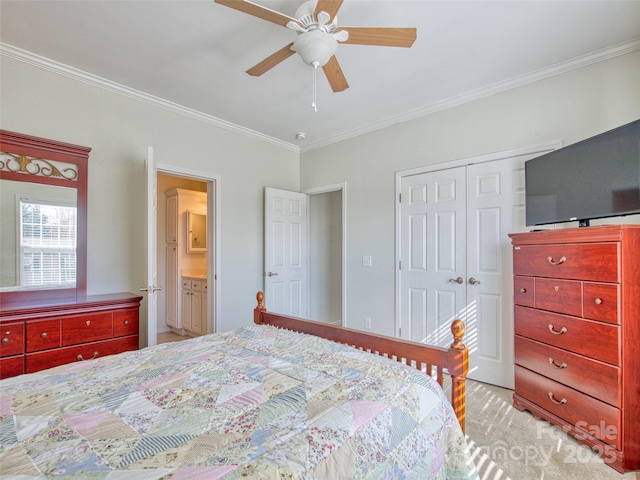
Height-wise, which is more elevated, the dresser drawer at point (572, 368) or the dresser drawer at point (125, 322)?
the dresser drawer at point (125, 322)

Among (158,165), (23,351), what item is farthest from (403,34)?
(23,351)

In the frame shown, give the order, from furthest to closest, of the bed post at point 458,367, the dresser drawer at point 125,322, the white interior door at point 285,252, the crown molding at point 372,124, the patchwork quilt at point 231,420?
the white interior door at point 285,252 → the dresser drawer at point 125,322 → the crown molding at point 372,124 → the bed post at point 458,367 → the patchwork quilt at point 231,420

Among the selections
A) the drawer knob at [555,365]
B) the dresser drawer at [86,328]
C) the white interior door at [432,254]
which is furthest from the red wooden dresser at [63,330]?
the drawer knob at [555,365]

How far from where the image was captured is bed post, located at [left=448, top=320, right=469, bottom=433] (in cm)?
140

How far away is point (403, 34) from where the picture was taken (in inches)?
64.1

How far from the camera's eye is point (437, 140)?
318 cm

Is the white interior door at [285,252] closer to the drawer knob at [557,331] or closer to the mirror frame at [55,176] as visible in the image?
the mirror frame at [55,176]

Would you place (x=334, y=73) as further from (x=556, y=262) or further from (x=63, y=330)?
(x=63, y=330)

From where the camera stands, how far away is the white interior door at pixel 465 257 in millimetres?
2742

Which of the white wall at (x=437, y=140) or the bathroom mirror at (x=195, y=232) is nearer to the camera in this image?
the white wall at (x=437, y=140)

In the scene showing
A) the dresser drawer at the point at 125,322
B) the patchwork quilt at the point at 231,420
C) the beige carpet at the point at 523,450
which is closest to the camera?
the patchwork quilt at the point at 231,420

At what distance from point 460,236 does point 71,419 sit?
3.01 m

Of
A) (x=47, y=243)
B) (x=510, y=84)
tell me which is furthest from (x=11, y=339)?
(x=510, y=84)

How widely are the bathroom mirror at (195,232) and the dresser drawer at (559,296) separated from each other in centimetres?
429
